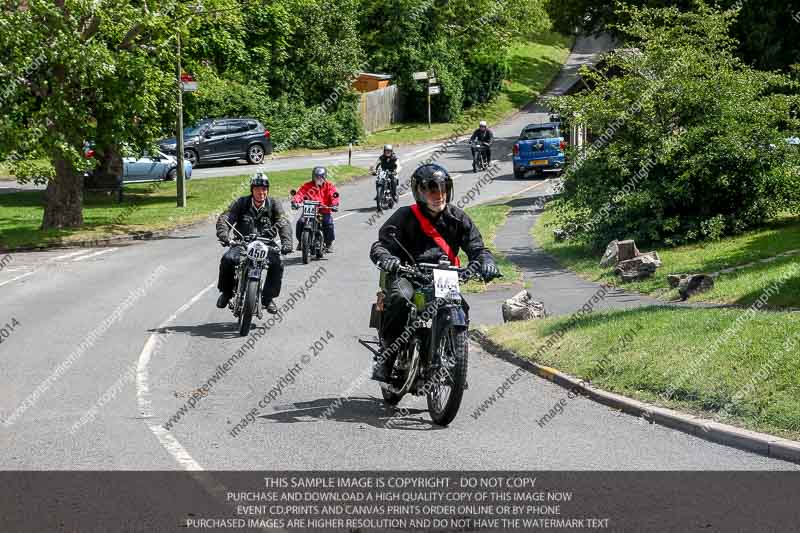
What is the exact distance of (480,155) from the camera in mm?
44188

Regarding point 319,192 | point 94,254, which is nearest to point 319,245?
point 319,192

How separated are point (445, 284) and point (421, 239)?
873 millimetres

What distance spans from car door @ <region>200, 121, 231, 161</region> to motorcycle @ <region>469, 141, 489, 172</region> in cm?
1085

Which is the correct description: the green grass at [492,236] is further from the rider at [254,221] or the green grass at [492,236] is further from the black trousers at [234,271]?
the rider at [254,221]

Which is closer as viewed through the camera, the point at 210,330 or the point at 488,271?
the point at 488,271

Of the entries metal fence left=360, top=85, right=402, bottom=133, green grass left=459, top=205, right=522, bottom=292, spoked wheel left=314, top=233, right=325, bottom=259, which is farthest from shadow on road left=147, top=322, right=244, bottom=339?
metal fence left=360, top=85, right=402, bottom=133

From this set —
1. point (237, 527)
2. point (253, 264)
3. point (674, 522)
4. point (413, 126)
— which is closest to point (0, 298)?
point (253, 264)

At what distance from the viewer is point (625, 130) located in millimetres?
22250

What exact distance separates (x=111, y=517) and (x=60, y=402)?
4196 mm

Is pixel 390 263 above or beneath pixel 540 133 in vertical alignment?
beneath

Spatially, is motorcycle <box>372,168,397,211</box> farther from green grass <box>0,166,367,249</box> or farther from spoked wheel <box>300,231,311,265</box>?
spoked wheel <box>300,231,311,265</box>

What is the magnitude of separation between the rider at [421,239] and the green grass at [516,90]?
47360 millimetres

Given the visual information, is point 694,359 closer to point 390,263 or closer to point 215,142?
point 390,263

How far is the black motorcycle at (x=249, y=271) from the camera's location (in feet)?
47.7
